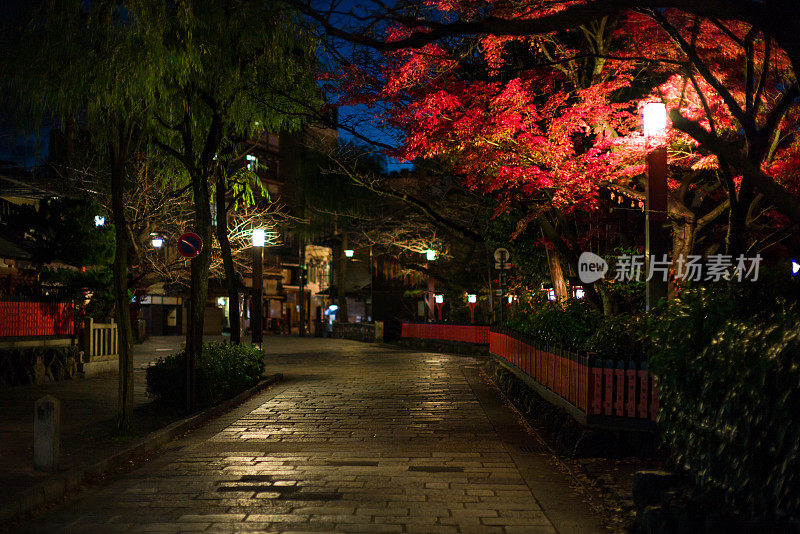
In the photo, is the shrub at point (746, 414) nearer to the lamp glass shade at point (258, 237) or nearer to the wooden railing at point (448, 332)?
the lamp glass shade at point (258, 237)

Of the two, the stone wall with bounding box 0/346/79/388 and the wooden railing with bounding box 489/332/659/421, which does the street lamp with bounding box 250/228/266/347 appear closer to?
the stone wall with bounding box 0/346/79/388

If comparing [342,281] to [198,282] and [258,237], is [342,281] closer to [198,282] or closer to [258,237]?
[258,237]

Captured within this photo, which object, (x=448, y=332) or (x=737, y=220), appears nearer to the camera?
(x=737, y=220)

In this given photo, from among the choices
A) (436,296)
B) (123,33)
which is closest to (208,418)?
(123,33)

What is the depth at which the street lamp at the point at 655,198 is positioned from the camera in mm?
12633

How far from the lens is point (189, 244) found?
13953mm

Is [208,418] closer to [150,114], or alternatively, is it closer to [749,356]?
[150,114]

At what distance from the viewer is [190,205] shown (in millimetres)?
29828

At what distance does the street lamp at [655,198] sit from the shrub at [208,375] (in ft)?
27.8

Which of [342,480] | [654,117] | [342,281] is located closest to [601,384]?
[342,480]

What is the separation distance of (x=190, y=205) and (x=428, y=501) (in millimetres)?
24324

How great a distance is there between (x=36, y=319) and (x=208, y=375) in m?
7.29

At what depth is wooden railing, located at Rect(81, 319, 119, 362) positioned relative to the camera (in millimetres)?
20859

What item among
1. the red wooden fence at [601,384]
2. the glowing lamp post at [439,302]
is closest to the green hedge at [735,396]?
the red wooden fence at [601,384]
